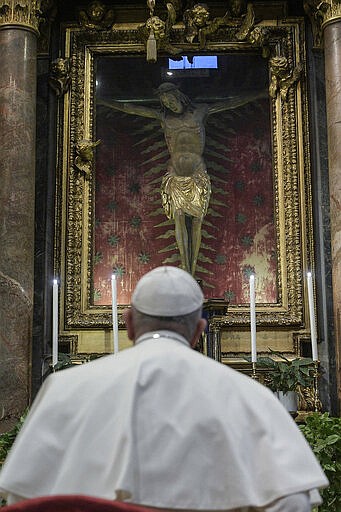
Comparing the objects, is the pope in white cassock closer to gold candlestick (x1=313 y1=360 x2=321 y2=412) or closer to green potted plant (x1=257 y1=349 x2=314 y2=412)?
green potted plant (x1=257 y1=349 x2=314 y2=412)

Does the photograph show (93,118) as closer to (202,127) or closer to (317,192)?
(202,127)

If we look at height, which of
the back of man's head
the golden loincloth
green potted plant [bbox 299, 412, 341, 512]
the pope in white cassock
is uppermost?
the golden loincloth

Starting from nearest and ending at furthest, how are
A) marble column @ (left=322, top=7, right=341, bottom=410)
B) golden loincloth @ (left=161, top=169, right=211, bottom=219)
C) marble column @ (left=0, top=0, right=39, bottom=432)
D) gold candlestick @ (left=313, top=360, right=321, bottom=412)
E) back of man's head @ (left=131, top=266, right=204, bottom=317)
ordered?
back of man's head @ (left=131, top=266, right=204, bottom=317)
gold candlestick @ (left=313, top=360, right=321, bottom=412)
marble column @ (left=0, top=0, right=39, bottom=432)
marble column @ (left=322, top=7, right=341, bottom=410)
golden loincloth @ (left=161, top=169, right=211, bottom=219)

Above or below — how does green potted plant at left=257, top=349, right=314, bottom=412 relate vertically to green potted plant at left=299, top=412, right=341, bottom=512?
above

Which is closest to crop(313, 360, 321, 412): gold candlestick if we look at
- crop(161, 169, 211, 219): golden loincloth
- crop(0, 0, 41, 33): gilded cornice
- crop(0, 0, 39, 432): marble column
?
crop(161, 169, 211, 219): golden loincloth

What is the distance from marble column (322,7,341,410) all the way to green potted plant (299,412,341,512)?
209 centimetres

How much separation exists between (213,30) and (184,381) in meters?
5.35

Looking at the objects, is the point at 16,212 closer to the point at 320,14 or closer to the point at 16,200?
the point at 16,200

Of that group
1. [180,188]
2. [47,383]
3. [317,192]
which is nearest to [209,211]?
[180,188]

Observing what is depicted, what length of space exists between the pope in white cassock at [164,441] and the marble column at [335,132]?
403cm

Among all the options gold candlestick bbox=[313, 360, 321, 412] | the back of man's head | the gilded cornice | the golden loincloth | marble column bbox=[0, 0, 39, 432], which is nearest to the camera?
the back of man's head

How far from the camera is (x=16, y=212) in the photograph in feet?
19.6

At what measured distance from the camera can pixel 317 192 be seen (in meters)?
6.52

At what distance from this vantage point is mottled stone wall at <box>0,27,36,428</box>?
5723 millimetres
